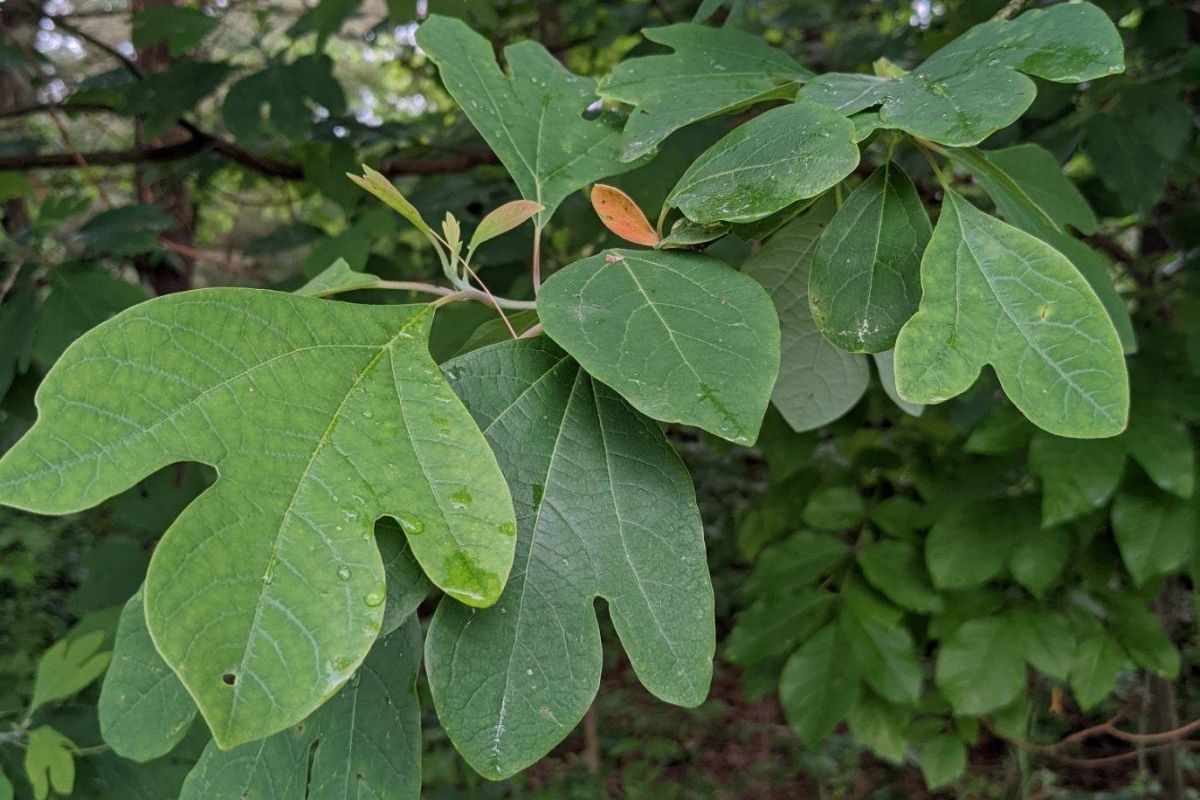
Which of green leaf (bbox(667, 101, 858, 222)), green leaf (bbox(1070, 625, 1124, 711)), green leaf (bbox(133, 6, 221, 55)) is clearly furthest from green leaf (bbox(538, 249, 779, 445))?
green leaf (bbox(133, 6, 221, 55))

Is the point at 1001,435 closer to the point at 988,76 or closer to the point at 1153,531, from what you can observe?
the point at 1153,531

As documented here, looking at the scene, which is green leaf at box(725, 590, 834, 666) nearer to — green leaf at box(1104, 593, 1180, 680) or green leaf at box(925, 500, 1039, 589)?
green leaf at box(925, 500, 1039, 589)

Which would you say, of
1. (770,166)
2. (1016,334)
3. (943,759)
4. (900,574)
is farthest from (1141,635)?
(770,166)

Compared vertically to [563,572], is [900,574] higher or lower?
lower

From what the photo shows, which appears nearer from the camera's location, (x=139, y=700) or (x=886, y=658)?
(x=139, y=700)

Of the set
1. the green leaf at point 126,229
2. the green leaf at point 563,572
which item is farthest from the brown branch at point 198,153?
the green leaf at point 563,572

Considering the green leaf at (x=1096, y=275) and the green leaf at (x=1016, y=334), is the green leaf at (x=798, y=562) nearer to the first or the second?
the green leaf at (x=1096, y=275)
